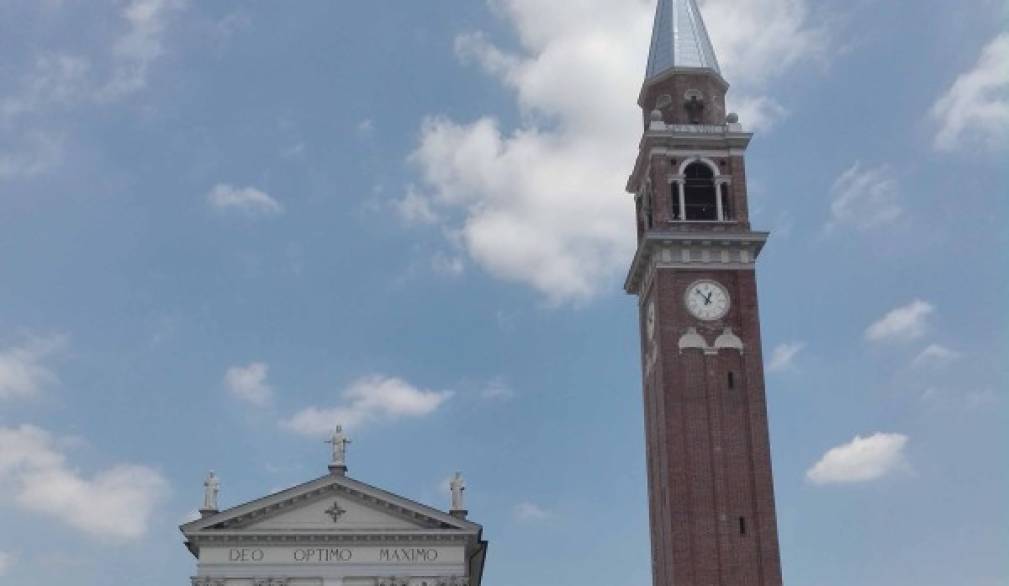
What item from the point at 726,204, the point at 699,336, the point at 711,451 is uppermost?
the point at 726,204

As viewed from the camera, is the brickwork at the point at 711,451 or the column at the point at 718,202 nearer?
the brickwork at the point at 711,451

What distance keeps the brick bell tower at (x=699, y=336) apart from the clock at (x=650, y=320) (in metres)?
0.18

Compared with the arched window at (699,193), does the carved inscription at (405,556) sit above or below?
below

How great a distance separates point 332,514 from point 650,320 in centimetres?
1673

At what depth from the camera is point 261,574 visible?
1837 inches

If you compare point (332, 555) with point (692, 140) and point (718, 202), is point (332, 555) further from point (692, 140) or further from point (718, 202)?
point (692, 140)

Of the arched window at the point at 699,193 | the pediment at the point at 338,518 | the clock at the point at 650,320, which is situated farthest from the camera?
the arched window at the point at 699,193

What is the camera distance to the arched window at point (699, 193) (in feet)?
181

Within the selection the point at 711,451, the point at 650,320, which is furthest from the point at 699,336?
the point at 711,451

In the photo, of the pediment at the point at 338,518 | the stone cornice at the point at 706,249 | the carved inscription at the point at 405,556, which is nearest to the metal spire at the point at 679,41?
the stone cornice at the point at 706,249

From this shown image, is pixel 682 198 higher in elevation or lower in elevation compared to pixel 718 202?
higher

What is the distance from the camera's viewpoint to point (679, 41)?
59625 mm

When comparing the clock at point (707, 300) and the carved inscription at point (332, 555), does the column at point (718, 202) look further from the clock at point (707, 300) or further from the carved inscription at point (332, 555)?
the carved inscription at point (332, 555)

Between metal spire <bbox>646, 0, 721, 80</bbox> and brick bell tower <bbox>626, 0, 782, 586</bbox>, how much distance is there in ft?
0.34
